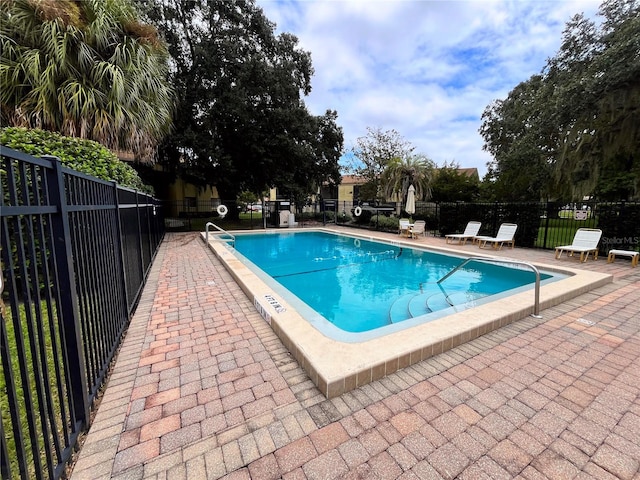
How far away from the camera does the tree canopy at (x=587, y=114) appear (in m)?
8.19

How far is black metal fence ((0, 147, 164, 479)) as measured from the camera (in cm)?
111

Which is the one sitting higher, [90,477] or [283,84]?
[283,84]

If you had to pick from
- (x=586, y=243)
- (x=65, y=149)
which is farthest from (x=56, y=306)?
(x=586, y=243)

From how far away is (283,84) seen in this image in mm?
13383

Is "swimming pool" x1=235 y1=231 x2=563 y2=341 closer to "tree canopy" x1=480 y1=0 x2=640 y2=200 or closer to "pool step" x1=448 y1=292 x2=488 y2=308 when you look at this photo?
"pool step" x1=448 y1=292 x2=488 y2=308

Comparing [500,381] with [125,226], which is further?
[125,226]

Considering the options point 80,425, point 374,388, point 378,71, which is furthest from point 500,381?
point 378,71

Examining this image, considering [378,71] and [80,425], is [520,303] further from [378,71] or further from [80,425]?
[378,71]

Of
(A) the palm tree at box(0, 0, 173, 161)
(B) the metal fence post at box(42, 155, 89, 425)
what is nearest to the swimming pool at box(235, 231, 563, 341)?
(B) the metal fence post at box(42, 155, 89, 425)

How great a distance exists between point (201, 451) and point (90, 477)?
1.77 feet

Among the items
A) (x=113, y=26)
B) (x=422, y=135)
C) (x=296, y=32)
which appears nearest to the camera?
(x=113, y=26)

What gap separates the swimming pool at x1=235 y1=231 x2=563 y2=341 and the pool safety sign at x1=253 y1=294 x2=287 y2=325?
0.96 ft

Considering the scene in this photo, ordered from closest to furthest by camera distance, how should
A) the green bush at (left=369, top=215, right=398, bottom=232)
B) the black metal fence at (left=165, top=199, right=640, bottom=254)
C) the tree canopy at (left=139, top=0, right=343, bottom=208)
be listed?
1. the black metal fence at (left=165, top=199, right=640, bottom=254)
2. the tree canopy at (left=139, top=0, right=343, bottom=208)
3. the green bush at (left=369, top=215, right=398, bottom=232)

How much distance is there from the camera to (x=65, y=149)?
4129mm
